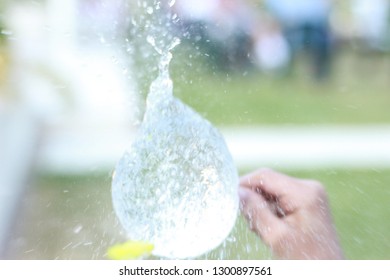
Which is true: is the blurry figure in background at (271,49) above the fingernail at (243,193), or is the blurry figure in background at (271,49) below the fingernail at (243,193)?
below

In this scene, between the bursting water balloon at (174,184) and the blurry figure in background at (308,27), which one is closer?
the bursting water balloon at (174,184)

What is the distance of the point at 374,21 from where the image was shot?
5.22m

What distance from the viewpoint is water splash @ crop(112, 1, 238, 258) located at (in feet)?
3.67

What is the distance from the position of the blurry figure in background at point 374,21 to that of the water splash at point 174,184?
4176 millimetres

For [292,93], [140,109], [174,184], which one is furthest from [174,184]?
[292,93]

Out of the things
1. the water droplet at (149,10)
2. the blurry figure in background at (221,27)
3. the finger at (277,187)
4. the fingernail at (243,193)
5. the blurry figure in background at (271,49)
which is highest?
the finger at (277,187)

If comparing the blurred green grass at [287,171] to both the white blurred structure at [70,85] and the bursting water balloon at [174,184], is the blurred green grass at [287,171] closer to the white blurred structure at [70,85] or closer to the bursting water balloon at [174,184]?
the bursting water balloon at [174,184]

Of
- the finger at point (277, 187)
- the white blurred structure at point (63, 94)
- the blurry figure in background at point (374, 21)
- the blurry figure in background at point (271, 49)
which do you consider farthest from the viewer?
the blurry figure in background at point (374, 21)

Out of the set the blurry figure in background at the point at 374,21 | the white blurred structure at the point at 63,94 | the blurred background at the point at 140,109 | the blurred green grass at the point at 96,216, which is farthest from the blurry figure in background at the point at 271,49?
the blurred green grass at the point at 96,216

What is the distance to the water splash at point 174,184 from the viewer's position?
1118mm

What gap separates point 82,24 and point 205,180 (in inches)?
118

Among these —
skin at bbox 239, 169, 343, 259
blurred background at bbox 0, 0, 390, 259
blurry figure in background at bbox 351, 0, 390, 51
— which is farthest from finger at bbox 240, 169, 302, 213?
blurry figure in background at bbox 351, 0, 390, 51

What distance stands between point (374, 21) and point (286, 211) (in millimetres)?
4362

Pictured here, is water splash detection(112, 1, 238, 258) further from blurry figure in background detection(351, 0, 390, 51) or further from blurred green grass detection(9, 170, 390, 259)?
blurry figure in background detection(351, 0, 390, 51)
